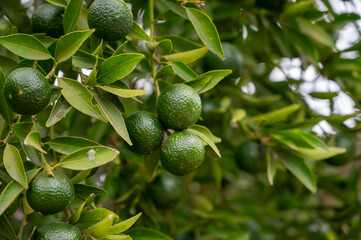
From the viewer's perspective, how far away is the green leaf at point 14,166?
1099 mm

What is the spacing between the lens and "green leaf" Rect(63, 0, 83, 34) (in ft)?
4.12

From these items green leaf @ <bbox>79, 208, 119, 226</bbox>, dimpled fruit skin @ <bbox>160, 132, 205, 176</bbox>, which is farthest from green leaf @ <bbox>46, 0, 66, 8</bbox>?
green leaf @ <bbox>79, 208, 119, 226</bbox>

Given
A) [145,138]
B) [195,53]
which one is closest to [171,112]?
[145,138]

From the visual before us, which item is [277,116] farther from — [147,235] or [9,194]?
[9,194]

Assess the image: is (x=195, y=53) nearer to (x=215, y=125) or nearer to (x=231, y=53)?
(x=231, y=53)

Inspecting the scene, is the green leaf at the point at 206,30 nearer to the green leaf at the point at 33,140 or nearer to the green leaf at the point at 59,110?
the green leaf at the point at 59,110

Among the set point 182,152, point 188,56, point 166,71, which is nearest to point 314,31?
point 188,56

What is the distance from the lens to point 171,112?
132 centimetres

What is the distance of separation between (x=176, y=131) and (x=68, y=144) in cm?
35

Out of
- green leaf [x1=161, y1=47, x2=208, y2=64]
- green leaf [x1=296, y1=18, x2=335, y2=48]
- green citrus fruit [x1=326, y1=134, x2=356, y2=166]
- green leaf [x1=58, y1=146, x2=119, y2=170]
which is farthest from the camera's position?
green citrus fruit [x1=326, y1=134, x2=356, y2=166]

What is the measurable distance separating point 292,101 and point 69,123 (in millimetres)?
1224

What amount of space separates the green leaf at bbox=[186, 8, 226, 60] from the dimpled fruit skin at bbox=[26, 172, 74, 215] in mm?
646

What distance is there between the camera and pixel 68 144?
49.5 inches

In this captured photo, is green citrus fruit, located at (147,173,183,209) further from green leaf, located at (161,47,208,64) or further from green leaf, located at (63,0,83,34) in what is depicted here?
green leaf, located at (63,0,83,34)
